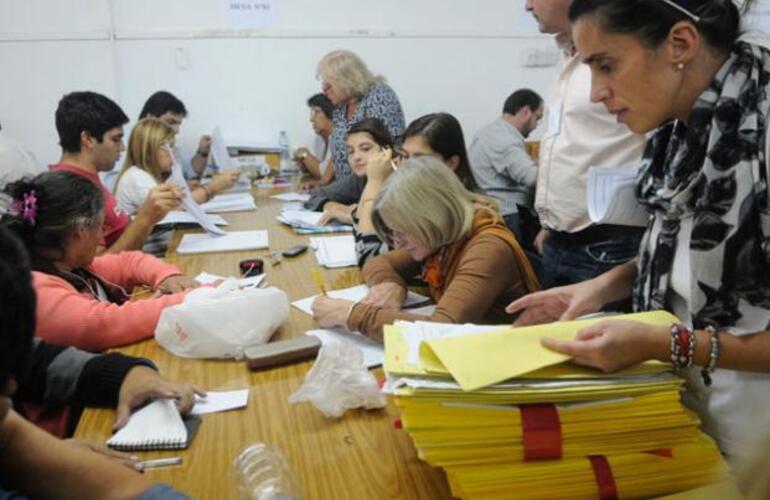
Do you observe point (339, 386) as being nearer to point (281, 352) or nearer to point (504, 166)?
point (281, 352)

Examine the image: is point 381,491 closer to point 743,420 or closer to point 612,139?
point 743,420

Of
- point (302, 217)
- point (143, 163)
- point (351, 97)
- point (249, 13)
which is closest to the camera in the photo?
point (302, 217)

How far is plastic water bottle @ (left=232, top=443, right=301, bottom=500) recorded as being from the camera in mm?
825

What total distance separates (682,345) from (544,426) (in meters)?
0.21

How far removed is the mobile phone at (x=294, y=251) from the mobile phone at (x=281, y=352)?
825 mm

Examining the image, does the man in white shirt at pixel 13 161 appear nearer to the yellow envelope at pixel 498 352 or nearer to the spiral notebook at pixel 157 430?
the spiral notebook at pixel 157 430

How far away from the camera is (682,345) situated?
0.78 m

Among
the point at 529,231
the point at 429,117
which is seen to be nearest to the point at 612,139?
the point at 429,117

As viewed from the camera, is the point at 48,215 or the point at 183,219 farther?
the point at 183,219

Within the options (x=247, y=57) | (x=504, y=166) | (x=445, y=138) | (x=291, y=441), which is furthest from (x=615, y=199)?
(x=247, y=57)

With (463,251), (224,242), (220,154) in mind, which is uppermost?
(463,251)

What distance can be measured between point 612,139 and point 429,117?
0.74 m

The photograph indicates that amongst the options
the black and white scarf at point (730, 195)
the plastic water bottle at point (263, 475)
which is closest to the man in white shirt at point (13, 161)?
the plastic water bottle at point (263, 475)

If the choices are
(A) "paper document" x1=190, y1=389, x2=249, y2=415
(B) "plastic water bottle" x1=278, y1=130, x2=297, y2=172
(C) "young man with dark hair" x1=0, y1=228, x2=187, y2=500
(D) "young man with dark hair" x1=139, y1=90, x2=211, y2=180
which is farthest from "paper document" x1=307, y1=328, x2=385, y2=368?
(B) "plastic water bottle" x1=278, y1=130, x2=297, y2=172
